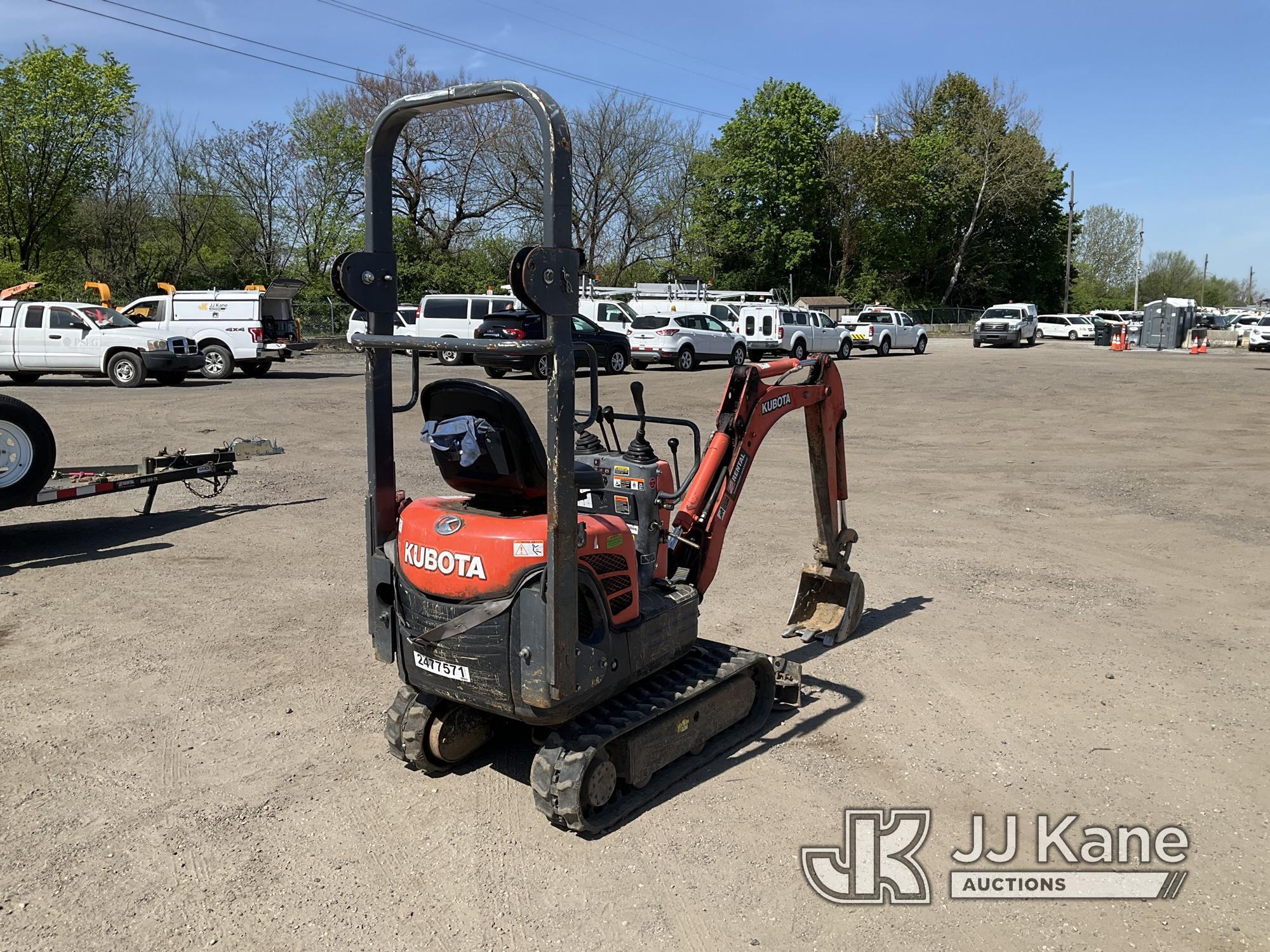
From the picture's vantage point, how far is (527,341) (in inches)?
143

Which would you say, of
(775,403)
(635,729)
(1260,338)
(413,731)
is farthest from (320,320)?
(635,729)

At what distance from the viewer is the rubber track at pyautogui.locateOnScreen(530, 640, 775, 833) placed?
4.02 meters

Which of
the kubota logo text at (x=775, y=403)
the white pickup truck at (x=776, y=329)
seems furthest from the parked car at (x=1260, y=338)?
the kubota logo text at (x=775, y=403)

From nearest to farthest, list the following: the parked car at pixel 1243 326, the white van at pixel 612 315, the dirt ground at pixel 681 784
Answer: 1. the dirt ground at pixel 681 784
2. the white van at pixel 612 315
3. the parked car at pixel 1243 326

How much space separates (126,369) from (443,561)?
20779 millimetres

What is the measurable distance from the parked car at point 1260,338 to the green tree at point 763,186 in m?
24.8

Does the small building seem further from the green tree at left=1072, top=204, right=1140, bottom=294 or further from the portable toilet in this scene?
the green tree at left=1072, top=204, right=1140, bottom=294

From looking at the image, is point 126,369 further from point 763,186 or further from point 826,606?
point 763,186

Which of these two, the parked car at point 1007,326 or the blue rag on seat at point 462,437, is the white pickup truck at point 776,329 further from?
the blue rag on seat at point 462,437

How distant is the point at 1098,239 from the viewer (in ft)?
327

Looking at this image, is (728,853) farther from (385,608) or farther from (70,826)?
(70,826)

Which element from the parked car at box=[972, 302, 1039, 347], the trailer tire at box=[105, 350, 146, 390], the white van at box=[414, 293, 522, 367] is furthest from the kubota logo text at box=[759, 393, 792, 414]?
the parked car at box=[972, 302, 1039, 347]

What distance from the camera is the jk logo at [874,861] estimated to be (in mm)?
3760

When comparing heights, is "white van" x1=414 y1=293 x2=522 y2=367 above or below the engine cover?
above
